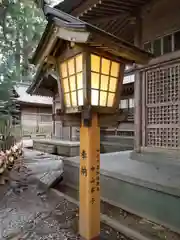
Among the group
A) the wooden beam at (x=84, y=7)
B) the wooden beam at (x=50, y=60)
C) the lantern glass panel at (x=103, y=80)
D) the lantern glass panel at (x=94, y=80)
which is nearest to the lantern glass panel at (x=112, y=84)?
the lantern glass panel at (x=103, y=80)

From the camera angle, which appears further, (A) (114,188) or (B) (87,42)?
(A) (114,188)

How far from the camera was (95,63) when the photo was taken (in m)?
2.99

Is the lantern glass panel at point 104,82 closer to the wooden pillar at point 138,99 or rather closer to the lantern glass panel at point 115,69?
the lantern glass panel at point 115,69

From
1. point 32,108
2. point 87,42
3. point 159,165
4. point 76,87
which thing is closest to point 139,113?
point 159,165

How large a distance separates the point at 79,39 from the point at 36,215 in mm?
3503

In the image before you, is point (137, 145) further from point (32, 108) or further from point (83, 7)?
point (32, 108)

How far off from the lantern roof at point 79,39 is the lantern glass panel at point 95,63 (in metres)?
0.12

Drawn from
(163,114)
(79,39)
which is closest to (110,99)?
(79,39)

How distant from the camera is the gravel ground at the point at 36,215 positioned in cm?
362

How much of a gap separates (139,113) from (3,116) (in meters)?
5.45

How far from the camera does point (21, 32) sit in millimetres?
19906

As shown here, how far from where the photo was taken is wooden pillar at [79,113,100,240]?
125 inches

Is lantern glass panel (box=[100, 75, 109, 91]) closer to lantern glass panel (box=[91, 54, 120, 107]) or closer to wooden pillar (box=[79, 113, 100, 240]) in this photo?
lantern glass panel (box=[91, 54, 120, 107])

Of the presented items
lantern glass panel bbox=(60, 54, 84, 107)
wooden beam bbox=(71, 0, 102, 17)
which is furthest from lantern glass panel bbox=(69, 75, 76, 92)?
wooden beam bbox=(71, 0, 102, 17)
